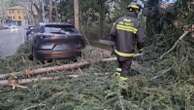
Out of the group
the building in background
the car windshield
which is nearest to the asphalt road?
the car windshield

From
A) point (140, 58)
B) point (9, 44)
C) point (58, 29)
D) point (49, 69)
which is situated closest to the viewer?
point (140, 58)

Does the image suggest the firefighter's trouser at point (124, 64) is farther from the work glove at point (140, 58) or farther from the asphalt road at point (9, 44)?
the asphalt road at point (9, 44)

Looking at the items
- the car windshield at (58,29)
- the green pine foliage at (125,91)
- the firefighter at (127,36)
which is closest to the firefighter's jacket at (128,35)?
the firefighter at (127,36)

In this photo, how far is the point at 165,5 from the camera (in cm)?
1174

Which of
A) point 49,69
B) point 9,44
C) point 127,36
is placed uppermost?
point 127,36

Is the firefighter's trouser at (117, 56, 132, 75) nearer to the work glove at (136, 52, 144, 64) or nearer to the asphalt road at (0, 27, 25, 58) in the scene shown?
the work glove at (136, 52, 144, 64)

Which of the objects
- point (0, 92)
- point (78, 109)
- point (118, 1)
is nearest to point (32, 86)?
point (0, 92)

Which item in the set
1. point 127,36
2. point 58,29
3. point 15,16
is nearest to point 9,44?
point 58,29

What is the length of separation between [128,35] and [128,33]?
4cm

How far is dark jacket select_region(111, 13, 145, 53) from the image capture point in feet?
24.6

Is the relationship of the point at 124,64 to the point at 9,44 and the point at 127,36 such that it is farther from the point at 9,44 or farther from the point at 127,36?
the point at 9,44

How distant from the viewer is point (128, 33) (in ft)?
24.7

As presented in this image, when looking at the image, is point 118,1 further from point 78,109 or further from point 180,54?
point 78,109

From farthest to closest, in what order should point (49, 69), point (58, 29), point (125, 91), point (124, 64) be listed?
1. point (58, 29)
2. point (49, 69)
3. point (124, 64)
4. point (125, 91)
